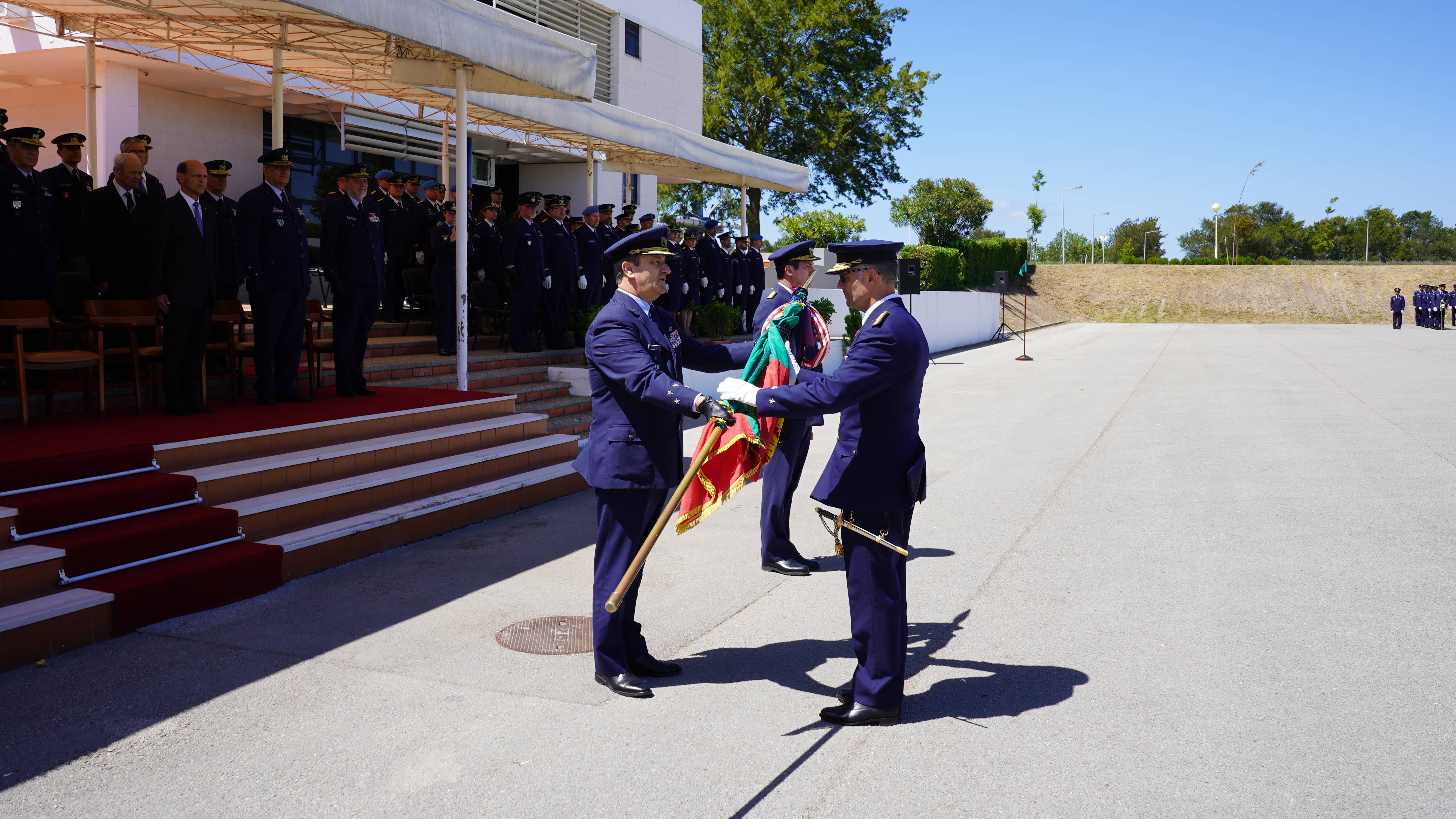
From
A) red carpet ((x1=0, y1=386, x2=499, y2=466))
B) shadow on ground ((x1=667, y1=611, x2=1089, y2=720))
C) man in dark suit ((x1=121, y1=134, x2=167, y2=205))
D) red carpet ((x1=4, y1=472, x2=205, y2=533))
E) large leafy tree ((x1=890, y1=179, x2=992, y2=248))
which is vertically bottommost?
shadow on ground ((x1=667, y1=611, x2=1089, y2=720))

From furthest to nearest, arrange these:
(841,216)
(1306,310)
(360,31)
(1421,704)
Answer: (1306,310)
(841,216)
(360,31)
(1421,704)

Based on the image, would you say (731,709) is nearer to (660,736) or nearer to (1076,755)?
(660,736)

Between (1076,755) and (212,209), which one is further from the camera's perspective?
(212,209)

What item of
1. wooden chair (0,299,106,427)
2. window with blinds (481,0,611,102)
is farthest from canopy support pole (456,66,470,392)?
window with blinds (481,0,611,102)

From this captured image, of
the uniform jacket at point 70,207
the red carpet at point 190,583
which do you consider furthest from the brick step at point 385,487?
the uniform jacket at point 70,207

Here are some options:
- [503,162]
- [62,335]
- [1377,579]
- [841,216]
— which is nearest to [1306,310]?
[841,216]

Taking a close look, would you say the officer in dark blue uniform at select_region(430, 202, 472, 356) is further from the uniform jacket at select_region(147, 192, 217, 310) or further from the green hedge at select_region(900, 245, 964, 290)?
the green hedge at select_region(900, 245, 964, 290)

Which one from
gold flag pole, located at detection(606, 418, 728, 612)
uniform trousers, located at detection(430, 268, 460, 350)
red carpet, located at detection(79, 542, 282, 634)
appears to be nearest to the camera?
gold flag pole, located at detection(606, 418, 728, 612)

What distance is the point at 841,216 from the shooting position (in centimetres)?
4303

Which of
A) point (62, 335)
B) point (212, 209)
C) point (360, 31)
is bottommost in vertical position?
point (62, 335)

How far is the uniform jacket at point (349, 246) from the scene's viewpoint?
358 inches

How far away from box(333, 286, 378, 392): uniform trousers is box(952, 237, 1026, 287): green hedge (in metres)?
37.4

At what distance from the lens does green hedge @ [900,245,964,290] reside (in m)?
37.7

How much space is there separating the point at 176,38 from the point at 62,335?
3.94 m
